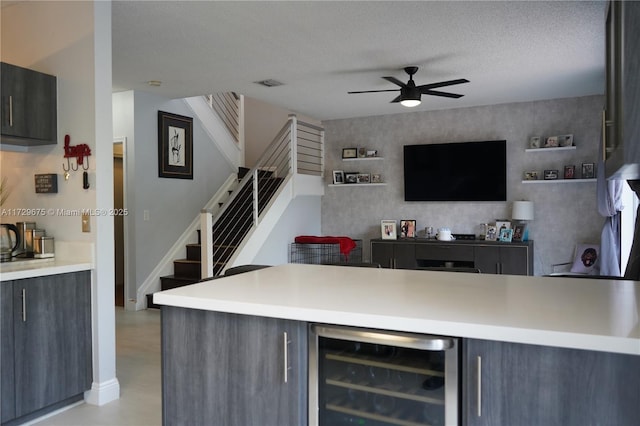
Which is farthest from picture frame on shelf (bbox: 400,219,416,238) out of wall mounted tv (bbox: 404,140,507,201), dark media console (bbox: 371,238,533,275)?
wall mounted tv (bbox: 404,140,507,201)

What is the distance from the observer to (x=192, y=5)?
10.8ft

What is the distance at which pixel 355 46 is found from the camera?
413cm

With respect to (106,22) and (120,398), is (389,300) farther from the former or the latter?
(106,22)

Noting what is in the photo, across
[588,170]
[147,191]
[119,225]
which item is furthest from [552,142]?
[119,225]

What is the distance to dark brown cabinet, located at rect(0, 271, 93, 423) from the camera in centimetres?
265

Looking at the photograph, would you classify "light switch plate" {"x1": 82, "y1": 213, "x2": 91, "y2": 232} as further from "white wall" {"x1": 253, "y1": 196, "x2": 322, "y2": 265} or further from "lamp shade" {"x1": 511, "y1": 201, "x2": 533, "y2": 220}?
"lamp shade" {"x1": 511, "y1": 201, "x2": 533, "y2": 220}

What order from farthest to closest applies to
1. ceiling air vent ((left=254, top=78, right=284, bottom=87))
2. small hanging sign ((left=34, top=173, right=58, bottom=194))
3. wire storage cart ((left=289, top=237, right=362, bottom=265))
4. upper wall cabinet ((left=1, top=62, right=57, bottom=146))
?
wire storage cart ((left=289, top=237, right=362, bottom=265))
ceiling air vent ((left=254, top=78, right=284, bottom=87))
small hanging sign ((left=34, top=173, right=58, bottom=194))
upper wall cabinet ((left=1, top=62, right=57, bottom=146))

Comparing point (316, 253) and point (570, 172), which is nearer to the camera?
point (570, 172)

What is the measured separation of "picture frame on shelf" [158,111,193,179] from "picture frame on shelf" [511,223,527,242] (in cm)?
441

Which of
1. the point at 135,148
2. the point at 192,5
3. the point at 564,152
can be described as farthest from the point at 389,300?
the point at 564,152

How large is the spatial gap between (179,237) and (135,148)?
134 cm

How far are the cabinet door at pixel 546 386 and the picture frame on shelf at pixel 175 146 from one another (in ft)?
17.8

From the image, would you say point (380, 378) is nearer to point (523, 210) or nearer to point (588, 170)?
point (523, 210)

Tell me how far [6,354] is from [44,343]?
0.21 m
